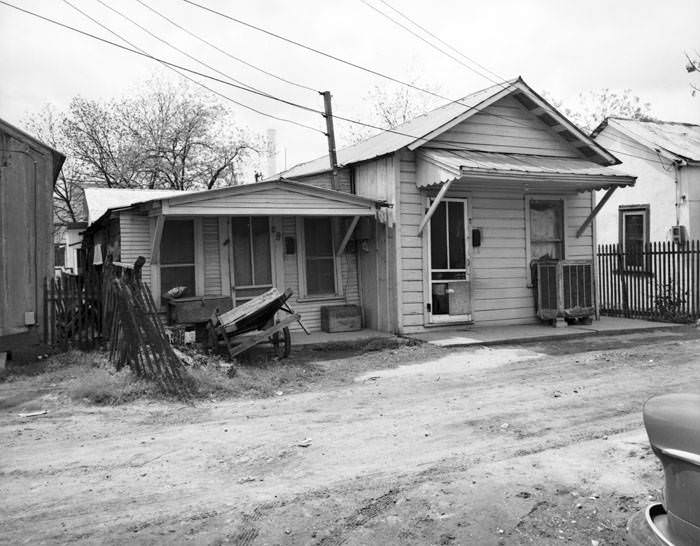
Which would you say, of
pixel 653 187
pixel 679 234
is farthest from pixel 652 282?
pixel 653 187

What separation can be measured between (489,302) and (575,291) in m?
1.77

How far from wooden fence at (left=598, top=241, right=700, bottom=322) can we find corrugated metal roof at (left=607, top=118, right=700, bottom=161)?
2680 millimetres

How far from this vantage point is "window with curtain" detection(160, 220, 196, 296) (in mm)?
11445

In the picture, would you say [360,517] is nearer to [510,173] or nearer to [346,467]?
[346,467]

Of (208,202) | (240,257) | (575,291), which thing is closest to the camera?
(208,202)

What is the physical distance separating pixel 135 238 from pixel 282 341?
3253 millimetres

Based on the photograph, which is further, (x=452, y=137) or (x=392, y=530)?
(x=452, y=137)

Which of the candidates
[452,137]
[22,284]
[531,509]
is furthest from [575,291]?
[22,284]

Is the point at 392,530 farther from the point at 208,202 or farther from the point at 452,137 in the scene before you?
the point at 452,137

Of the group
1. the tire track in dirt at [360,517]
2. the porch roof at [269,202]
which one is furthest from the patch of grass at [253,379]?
the tire track in dirt at [360,517]

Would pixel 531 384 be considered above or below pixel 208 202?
below

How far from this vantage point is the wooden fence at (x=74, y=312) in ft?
35.4

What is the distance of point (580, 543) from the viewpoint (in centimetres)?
369

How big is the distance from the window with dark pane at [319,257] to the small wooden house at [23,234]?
4690 millimetres
